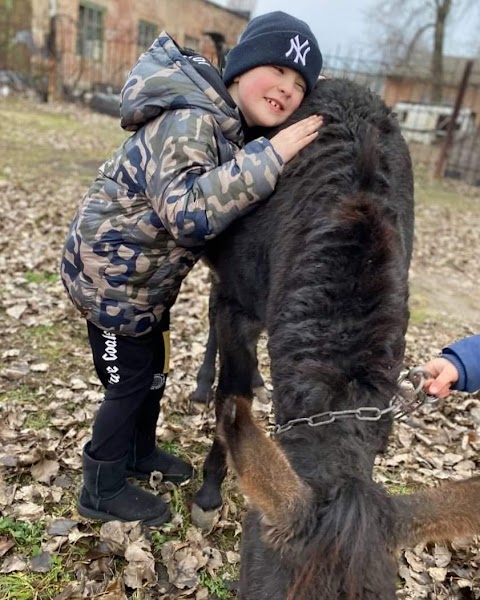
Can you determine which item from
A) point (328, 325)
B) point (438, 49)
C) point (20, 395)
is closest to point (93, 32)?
point (438, 49)

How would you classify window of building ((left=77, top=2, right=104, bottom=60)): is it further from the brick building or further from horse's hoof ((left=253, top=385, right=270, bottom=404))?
horse's hoof ((left=253, top=385, right=270, bottom=404))

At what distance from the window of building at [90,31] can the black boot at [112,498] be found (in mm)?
23646

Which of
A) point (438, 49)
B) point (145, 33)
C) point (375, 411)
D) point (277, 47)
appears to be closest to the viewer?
point (375, 411)

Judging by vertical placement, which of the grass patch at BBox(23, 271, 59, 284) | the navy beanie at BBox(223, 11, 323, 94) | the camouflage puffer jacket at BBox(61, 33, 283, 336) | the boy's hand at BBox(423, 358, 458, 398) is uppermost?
the navy beanie at BBox(223, 11, 323, 94)

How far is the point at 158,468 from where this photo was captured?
341 centimetres

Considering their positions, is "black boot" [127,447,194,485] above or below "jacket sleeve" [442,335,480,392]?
below

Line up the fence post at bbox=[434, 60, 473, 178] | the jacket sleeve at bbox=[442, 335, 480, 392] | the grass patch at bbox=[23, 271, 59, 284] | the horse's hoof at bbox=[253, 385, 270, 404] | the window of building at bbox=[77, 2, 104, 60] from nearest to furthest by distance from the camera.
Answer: the jacket sleeve at bbox=[442, 335, 480, 392] < the horse's hoof at bbox=[253, 385, 270, 404] < the grass patch at bbox=[23, 271, 59, 284] < the fence post at bbox=[434, 60, 473, 178] < the window of building at bbox=[77, 2, 104, 60]

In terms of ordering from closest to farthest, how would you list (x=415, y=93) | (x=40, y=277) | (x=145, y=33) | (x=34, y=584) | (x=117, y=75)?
1. (x=34, y=584)
2. (x=40, y=277)
3. (x=117, y=75)
4. (x=145, y=33)
5. (x=415, y=93)

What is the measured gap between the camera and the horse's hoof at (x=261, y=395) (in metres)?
4.31

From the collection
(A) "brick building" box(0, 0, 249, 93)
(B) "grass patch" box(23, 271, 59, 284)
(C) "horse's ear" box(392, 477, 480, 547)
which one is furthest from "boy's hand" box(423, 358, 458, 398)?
(A) "brick building" box(0, 0, 249, 93)

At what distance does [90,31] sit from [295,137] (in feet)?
82.3

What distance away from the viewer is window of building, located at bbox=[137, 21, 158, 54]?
26781 millimetres

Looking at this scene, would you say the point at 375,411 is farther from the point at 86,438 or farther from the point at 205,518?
the point at 86,438

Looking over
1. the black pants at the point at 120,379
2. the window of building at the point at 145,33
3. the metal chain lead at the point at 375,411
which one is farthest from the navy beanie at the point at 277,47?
the window of building at the point at 145,33
